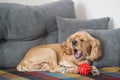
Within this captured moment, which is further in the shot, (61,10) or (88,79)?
(61,10)

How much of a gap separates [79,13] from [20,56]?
3.42 feet

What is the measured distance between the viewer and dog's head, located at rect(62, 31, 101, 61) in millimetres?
2148

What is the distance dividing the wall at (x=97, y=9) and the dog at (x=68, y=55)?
0.61m

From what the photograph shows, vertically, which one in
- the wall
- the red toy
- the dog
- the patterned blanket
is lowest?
the patterned blanket

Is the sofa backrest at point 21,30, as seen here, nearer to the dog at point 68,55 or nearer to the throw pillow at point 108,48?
the dog at point 68,55

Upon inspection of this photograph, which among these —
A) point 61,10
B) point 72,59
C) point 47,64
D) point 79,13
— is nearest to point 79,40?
point 72,59

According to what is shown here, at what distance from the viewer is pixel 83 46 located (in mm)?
2150

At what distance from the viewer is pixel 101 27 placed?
2.47 metres

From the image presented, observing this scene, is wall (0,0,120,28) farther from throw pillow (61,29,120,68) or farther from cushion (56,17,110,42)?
throw pillow (61,29,120,68)

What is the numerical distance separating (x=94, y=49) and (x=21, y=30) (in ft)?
2.32

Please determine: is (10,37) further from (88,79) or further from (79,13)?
(79,13)

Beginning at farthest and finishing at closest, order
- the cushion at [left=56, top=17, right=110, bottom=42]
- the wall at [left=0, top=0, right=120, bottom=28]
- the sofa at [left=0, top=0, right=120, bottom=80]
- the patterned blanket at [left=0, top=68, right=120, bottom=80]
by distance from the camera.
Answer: the wall at [left=0, top=0, right=120, bottom=28] < the cushion at [left=56, top=17, right=110, bottom=42] < the sofa at [left=0, top=0, right=120, bottom=80] < the patterned blanket at [left=0, top=68, right=120, bottom=80]

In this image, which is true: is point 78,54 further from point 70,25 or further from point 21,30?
point 21,30

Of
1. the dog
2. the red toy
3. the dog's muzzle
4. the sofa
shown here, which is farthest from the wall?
the red toy
